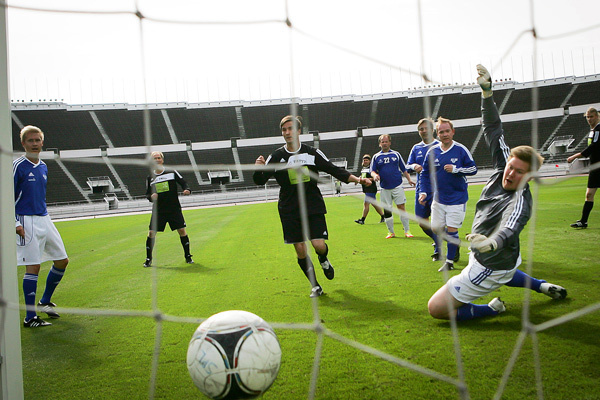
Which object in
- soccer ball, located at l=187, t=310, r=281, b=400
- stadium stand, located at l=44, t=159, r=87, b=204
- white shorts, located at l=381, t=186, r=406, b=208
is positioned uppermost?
stadium stand, located at l=44, t=159, r=87, b=204

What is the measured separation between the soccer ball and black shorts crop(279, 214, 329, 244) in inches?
74.3

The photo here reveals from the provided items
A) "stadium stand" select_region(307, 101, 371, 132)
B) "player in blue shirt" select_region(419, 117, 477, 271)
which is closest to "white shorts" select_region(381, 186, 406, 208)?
"player in blue shirt" select_region(419, 117, 477, 271)

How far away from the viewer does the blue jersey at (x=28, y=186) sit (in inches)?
139

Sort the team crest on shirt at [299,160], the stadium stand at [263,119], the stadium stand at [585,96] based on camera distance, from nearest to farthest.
→ the team crest on shirt at [299,160]
the stadium stand at [585,96]
the stadium stand at [263,119]

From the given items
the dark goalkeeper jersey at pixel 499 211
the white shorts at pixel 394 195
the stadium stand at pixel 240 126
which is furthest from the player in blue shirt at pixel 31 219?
the stadium stand at pixel 240 126

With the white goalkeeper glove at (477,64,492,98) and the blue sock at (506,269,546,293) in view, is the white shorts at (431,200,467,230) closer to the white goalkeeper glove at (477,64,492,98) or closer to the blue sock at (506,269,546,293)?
the blue sock at (506,269,546,293)

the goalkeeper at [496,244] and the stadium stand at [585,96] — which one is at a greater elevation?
Answer: the stadium stand at [585,96]

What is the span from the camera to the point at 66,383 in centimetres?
242

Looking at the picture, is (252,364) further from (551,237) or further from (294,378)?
(551,237)

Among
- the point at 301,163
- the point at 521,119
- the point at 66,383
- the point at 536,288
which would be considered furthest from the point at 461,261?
the point at 521,119

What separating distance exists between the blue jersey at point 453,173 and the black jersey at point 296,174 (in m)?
1.52

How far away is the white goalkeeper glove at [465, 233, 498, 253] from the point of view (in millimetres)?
2451

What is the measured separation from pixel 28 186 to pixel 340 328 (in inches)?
118

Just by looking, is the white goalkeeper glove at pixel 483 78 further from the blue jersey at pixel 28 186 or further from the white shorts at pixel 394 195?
the white shorts at pixel 394 195
